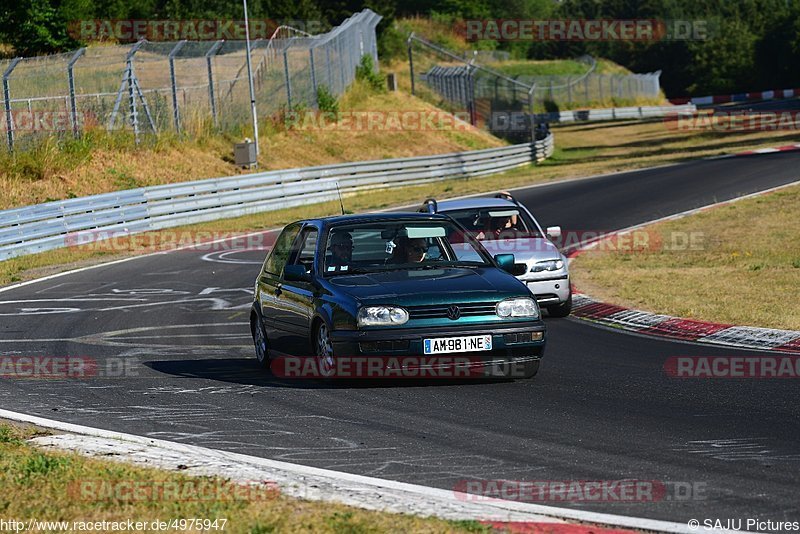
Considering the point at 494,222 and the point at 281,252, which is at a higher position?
the point at 281,252

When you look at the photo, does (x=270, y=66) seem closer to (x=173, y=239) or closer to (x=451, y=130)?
(x=451, y=130)

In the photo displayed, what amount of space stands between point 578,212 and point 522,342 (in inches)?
737

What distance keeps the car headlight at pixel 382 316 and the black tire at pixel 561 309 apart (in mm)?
5285

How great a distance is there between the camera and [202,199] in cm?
3016


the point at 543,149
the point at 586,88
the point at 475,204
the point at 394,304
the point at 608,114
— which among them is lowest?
the point at 608,114

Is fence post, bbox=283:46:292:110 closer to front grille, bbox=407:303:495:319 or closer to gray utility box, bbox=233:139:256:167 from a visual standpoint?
gray utility box, bbox=233:139:256:167

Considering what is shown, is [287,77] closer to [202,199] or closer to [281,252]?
[202,199]

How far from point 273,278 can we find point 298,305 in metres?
1.02

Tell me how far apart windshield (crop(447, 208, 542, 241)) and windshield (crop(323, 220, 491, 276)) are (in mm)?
4397

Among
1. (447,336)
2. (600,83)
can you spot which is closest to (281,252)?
(447,336)

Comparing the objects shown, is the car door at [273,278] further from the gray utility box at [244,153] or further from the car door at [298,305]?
the gray utility box at [244,153]

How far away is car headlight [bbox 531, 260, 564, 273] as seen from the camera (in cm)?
1421

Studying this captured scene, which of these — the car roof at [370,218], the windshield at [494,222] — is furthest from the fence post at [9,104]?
the car roof at [370,218]

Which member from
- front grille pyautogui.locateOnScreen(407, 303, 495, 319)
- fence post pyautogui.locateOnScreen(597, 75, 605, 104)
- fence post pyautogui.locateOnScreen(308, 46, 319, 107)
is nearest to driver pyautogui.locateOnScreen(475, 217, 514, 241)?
front grille pyautogui.locateOnScreen(407, 303, 495, 319)
